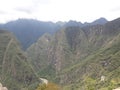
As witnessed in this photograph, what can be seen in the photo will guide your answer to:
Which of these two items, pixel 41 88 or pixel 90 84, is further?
pixel 90 84

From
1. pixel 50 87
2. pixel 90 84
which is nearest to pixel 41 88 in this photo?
pixel 50 87

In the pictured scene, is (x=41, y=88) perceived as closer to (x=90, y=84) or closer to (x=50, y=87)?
(x=50, y=87)

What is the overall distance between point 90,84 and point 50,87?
2355cm

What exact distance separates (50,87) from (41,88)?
3.23m

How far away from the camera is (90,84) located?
440ft

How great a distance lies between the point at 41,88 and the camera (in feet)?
380

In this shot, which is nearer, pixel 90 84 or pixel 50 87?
pixel 50 87

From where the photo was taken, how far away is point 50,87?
382 ft
